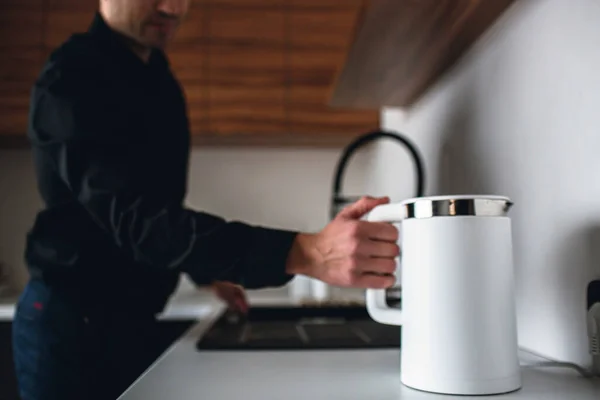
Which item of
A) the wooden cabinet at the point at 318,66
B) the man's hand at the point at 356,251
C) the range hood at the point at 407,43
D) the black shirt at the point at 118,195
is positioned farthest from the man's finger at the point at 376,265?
the wooden cabinet at the point at 318,66

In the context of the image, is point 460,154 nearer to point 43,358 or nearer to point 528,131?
point 528,131

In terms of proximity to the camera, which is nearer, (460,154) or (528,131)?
(528,131)

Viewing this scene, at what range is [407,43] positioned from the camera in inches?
40.1

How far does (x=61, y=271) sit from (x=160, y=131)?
0.32 metres

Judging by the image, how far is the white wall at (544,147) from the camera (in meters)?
0.61

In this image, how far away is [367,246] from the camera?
2.05 ft

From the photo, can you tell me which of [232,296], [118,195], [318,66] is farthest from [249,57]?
[118,195]

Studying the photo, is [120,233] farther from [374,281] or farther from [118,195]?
[374,281]

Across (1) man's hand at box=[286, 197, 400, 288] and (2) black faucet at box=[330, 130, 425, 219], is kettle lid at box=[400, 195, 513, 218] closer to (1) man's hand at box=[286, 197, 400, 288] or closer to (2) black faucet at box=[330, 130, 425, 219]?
(1) man's hand at box=[286, 197, 400, 288]

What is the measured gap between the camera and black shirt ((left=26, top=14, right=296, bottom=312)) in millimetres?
689

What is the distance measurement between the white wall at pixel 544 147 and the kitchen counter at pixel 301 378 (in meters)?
0.08

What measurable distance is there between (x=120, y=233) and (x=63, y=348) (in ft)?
1.03

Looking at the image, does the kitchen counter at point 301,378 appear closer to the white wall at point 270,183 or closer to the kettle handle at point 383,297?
the kettle handle at point 383,297

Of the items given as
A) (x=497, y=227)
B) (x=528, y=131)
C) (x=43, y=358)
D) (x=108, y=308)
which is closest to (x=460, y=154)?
(x=528, y=131)
